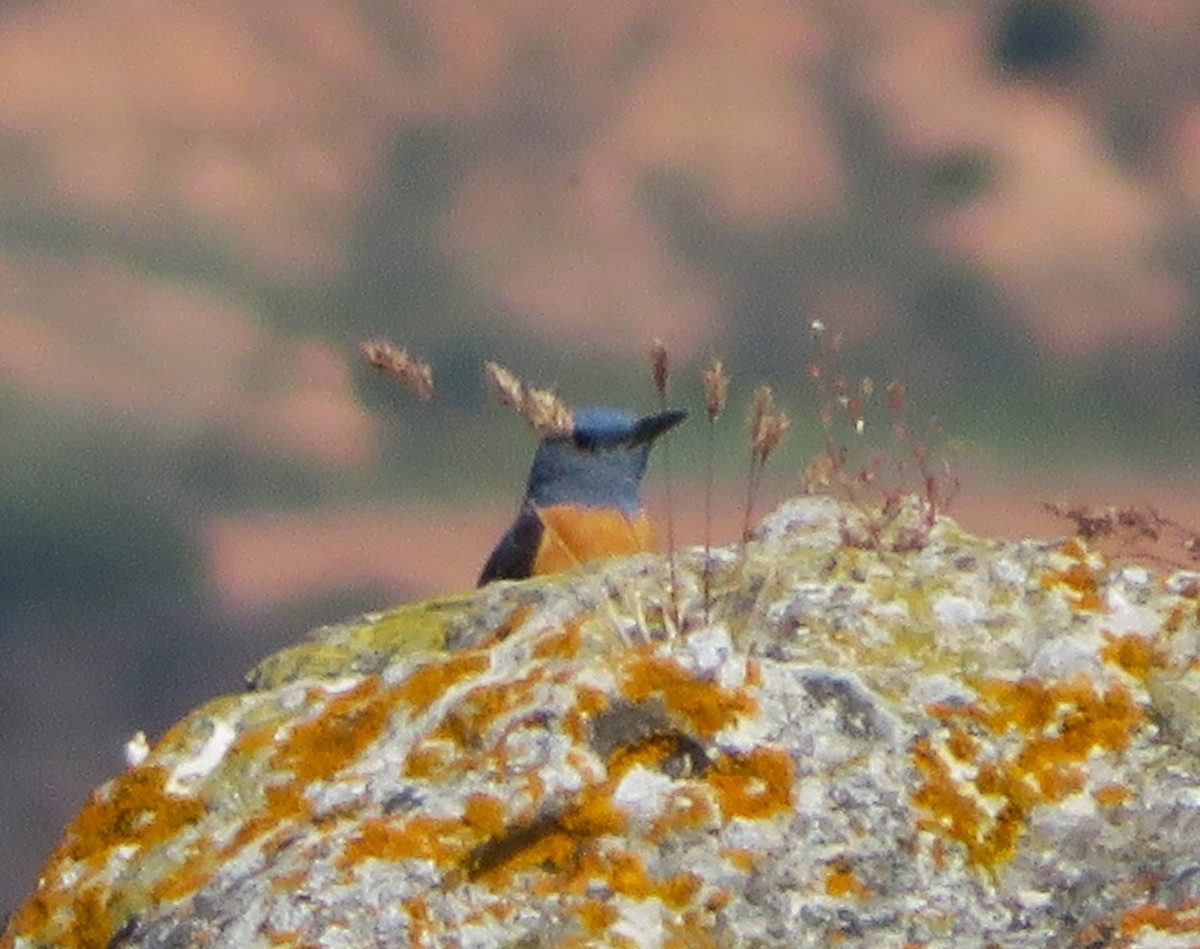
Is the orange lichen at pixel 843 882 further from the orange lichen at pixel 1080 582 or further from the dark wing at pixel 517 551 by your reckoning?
the dark wing at pixel 517 551

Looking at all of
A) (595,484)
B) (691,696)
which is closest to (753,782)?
(691,696)

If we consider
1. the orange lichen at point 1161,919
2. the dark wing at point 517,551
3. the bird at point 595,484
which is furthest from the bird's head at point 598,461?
the orange lichen at point 1161,919

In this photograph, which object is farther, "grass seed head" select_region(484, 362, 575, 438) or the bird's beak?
the bird's beak

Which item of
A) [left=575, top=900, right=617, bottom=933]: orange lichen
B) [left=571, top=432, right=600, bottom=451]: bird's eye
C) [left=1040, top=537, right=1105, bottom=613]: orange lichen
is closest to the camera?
[left=575, top=900, right=617, bottom=933]: orange lichen

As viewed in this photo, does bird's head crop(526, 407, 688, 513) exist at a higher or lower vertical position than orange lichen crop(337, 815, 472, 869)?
higher

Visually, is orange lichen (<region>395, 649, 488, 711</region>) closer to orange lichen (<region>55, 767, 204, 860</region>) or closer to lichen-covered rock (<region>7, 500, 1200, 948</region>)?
lichen-covered rock (<region>7, 500, 1200, 948</region>)

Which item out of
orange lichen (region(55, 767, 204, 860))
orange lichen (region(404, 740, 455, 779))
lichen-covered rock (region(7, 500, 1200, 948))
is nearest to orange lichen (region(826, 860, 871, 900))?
lichen-covered rock (region(7, 500, 1200, 948))
